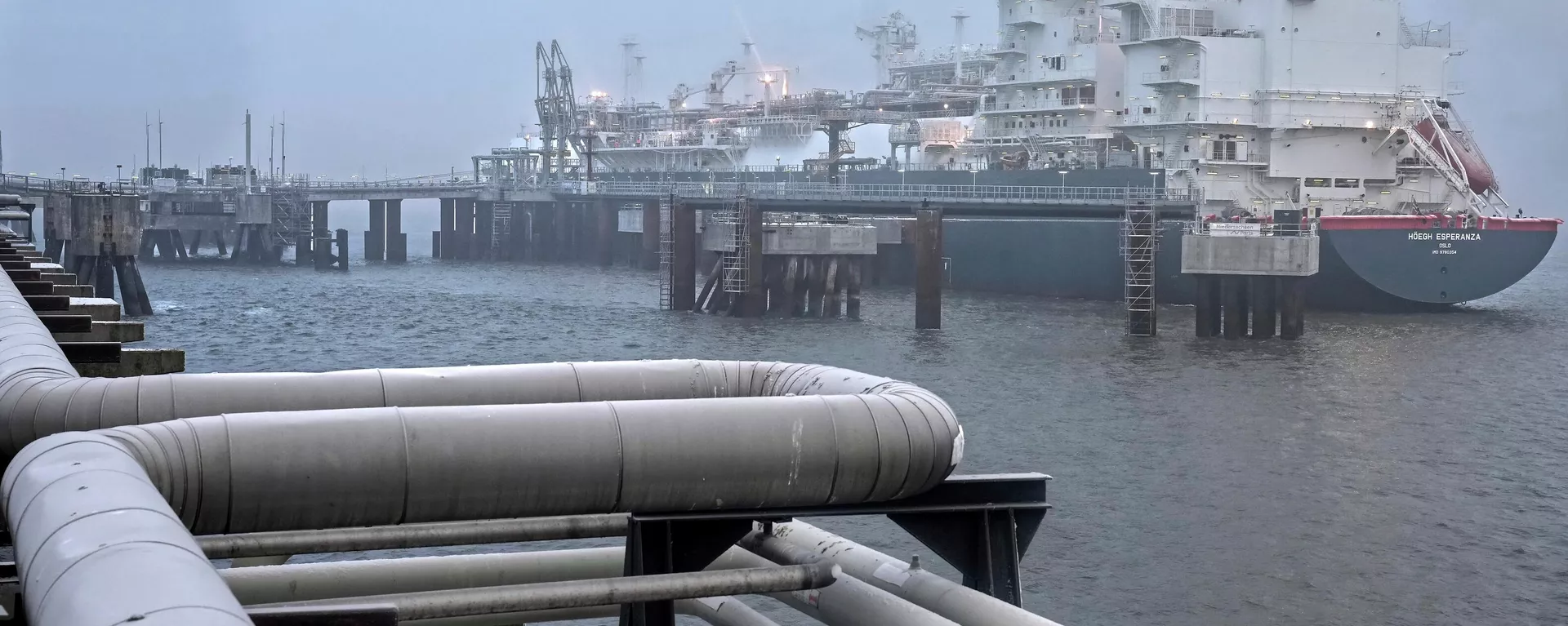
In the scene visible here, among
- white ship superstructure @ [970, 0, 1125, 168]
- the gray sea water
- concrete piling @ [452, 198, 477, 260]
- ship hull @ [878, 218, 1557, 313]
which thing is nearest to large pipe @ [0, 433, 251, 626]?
the gray sea water

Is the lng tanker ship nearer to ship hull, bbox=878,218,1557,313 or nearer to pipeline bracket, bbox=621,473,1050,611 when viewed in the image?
ship hull, bbox=878,218,1557,313

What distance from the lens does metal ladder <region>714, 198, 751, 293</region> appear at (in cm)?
5169

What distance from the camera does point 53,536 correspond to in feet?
16.6

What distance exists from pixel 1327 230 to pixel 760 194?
23.2m

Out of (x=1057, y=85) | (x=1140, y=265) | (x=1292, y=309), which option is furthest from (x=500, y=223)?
(x=1292, y=309)

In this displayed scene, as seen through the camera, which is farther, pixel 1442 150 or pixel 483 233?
pixel 483 233

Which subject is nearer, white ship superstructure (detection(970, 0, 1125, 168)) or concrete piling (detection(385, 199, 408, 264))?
white ship superstructure (detection(970, 0, 1125, 168))

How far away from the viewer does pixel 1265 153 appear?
58.1 m

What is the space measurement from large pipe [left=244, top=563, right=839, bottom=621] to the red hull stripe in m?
48.0

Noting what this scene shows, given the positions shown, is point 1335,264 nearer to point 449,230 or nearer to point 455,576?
point 455,576

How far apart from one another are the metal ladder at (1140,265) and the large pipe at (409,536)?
38.2 metres

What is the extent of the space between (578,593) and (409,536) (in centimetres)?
147

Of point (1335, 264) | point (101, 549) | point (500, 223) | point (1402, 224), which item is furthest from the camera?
point (500, 223)

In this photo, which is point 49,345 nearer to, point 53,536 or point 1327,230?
point 53,536
